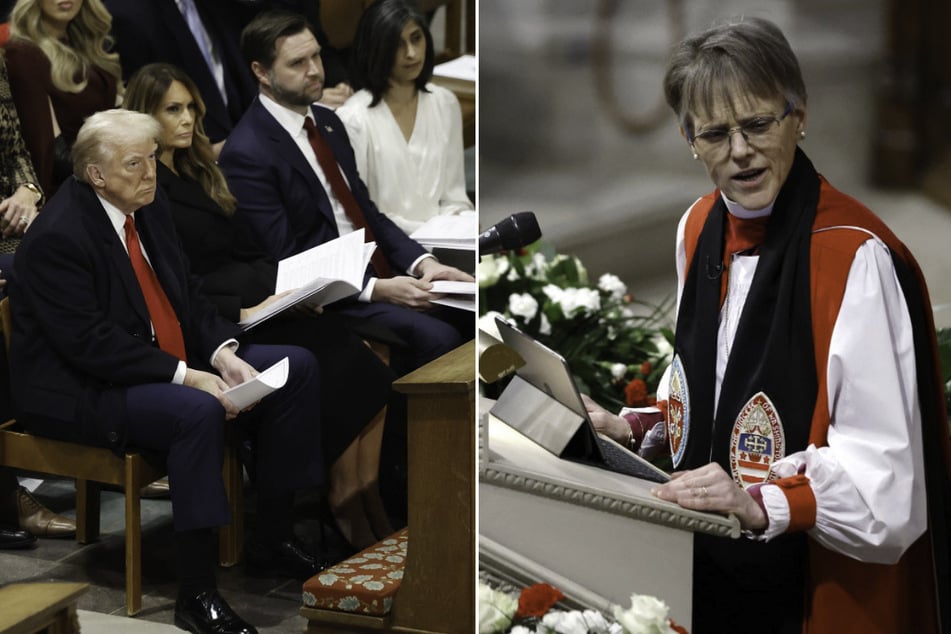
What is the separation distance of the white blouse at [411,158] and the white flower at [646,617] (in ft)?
5.45

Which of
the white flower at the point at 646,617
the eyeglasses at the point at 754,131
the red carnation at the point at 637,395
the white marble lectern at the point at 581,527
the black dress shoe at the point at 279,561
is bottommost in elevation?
the black dress shoe at the point at 279,561

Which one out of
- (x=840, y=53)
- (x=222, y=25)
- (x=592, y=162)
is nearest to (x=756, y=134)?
(x=840, y=53)

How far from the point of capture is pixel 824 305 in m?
2.16

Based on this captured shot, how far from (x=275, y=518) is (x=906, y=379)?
80.5 inches

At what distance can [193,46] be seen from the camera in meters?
3.57

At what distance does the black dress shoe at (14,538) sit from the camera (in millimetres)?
3479

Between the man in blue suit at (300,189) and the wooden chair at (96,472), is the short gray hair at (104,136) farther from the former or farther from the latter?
the wooden chair at (96,472)

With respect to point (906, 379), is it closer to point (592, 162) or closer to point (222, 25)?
point (592, 162)

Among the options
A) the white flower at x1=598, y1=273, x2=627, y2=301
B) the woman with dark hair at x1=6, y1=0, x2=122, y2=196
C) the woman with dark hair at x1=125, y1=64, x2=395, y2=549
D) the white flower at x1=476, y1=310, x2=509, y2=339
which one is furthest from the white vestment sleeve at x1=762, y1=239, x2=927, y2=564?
the woman with dark hair at x1=6, y1=0, x2=122, y2=196

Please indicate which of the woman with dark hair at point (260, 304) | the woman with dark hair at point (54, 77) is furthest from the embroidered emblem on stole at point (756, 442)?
the woman with dark hair at point (54, 77)

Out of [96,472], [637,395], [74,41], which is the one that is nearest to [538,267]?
[637,395]

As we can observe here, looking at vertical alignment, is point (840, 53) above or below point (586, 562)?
above

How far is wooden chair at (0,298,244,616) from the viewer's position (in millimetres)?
3398

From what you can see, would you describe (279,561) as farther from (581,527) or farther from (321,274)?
(581,527)
